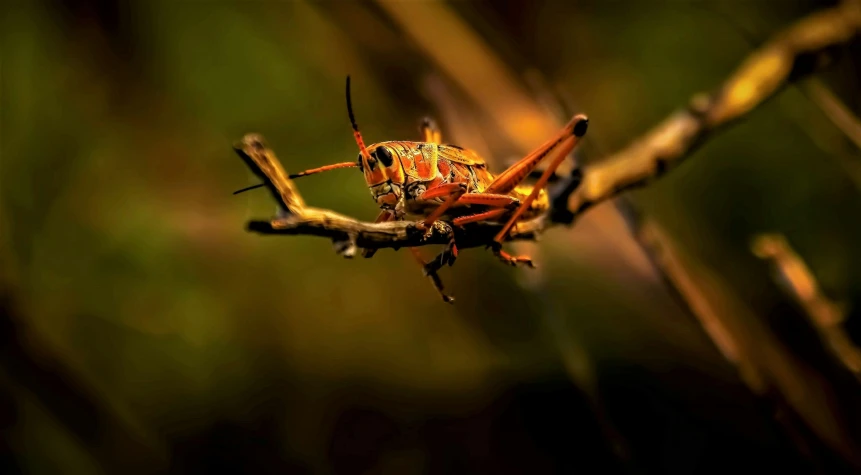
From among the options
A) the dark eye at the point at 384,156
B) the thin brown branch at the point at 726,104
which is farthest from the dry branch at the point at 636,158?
the dark eye at the point at 384,156

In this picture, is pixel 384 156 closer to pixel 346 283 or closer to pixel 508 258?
pixel 508 258

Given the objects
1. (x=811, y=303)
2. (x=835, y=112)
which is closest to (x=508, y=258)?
(x=811, y=303)

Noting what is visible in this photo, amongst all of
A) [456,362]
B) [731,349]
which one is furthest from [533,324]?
[731,349]

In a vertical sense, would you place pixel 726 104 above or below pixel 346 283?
below

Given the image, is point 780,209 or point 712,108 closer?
point 712,108

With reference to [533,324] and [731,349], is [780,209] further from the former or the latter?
[533,324]

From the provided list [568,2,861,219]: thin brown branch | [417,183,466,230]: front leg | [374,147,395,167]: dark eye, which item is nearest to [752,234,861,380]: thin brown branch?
[568,2,861,219]: thin brown branch

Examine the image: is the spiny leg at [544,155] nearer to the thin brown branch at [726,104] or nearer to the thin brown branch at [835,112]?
the thin brown branch at [726,104]

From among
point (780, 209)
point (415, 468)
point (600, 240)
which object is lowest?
point (415, 468)
